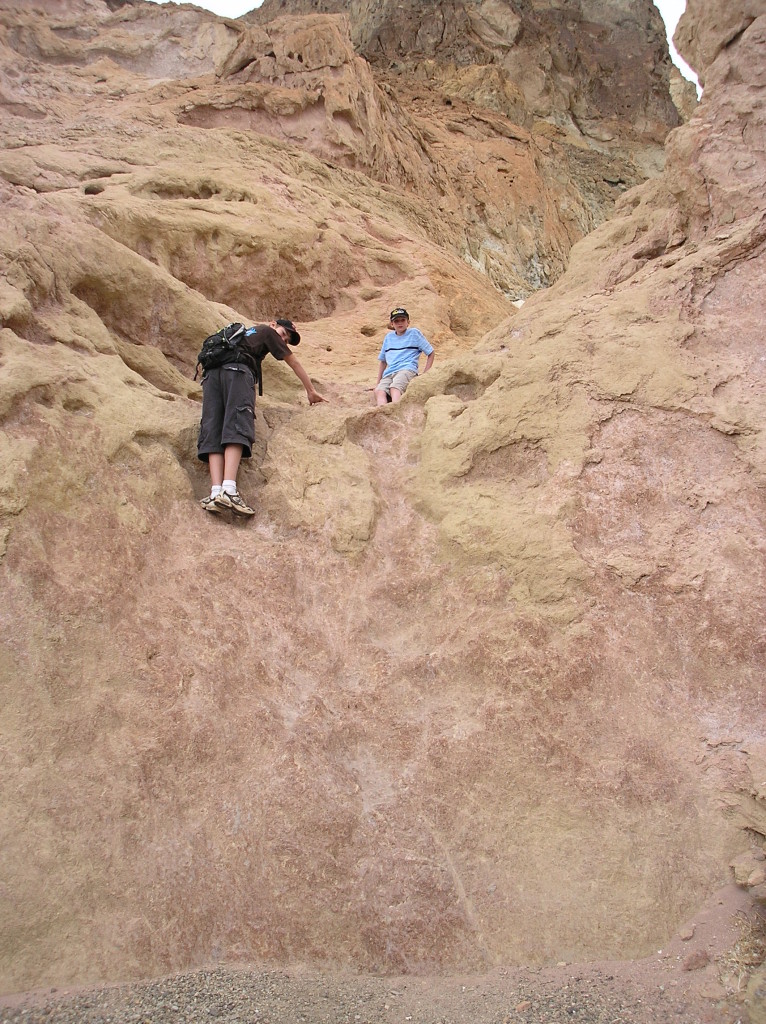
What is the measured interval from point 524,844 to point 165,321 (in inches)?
165

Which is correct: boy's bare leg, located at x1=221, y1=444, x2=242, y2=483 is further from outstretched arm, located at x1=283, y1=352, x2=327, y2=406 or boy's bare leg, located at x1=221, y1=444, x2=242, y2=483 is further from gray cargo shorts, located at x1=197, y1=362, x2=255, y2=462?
outstretched arm, located at x1=283, y1=352, x2=327, y2=406

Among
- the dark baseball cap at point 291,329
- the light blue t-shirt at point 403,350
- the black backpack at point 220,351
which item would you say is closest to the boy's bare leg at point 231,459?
the black backpack at point 220,351

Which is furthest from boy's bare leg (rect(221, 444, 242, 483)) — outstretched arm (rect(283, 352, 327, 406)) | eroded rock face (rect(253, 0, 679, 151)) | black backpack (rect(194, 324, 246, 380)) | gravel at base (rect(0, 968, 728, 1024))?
eroded rock face (rect(253, 0, 679, 151))

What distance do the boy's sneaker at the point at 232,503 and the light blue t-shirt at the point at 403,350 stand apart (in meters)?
2.20

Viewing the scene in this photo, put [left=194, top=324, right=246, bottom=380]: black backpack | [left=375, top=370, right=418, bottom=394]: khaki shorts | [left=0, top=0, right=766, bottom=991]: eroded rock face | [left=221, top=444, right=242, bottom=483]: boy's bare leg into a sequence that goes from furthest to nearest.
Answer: [left=375, top=370, right=418, bottom=394]: khaki shorts, [left=194, top=324, right=246, bottom=380]: black backpack, [left=221, top=444, right=242, bottom=483]: boy's bare leg, [left=0, top=0, right=766, bottom=991]: eroded rock face

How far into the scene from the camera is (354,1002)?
2.79 meters

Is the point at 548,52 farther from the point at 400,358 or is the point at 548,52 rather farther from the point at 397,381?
the point at 397,381

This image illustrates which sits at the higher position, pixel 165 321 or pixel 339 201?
pixel 339 201

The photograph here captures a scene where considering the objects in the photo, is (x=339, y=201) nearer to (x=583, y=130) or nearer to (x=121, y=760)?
(x=121, y=760)

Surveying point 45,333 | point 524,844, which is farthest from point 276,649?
point 45,333

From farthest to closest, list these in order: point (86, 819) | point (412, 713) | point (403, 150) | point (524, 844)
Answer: point (403, 150) < point (412, 713) < point (524, 844) < point (86, 819)

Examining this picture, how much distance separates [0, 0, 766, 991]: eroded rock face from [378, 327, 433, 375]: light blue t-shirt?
76 centimetres

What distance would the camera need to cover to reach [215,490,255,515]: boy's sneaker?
4.23 m

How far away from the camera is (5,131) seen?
8.59 m
